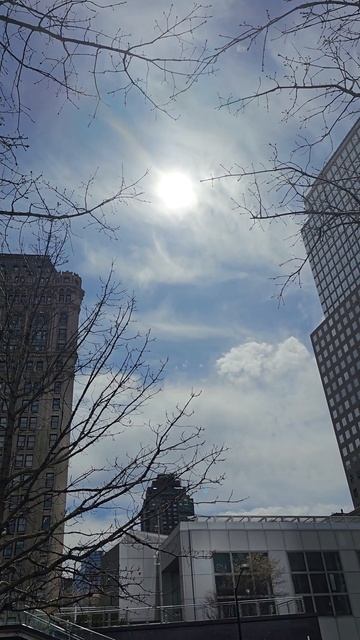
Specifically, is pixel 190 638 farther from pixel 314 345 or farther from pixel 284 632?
pixel 314 345

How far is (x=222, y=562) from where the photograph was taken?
95.2 feet

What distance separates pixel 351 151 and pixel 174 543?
30.9 meters

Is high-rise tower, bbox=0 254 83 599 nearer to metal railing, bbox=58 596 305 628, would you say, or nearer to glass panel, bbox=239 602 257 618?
metal railing, bbox=58 596 305 628

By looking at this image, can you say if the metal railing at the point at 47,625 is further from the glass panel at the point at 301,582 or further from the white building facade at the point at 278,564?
the glass panel at the point at 301,582

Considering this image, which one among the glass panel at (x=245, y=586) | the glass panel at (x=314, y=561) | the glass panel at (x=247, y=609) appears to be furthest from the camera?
the glass panel at (x=314, y=561)

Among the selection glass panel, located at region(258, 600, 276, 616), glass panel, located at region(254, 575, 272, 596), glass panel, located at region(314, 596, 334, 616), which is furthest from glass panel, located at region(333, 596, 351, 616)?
glass panel, located at region(258, 600, 276, 616)

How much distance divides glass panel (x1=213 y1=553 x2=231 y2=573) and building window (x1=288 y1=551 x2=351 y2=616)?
4034mm

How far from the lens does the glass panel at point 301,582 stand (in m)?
29.1

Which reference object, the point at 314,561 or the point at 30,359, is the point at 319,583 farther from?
the point at 30,359

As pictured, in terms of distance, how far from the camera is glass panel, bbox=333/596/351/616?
94.9 ft

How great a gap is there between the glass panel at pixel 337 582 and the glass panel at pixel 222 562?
6.51m

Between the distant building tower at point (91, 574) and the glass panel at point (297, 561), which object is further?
the glass panel at point (297, 561)

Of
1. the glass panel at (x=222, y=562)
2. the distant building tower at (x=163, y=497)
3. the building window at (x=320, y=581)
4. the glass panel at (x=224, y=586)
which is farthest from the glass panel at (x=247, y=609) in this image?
the distant building tower at (x=163, y=497)

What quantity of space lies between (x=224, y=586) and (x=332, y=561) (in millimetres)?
7790
